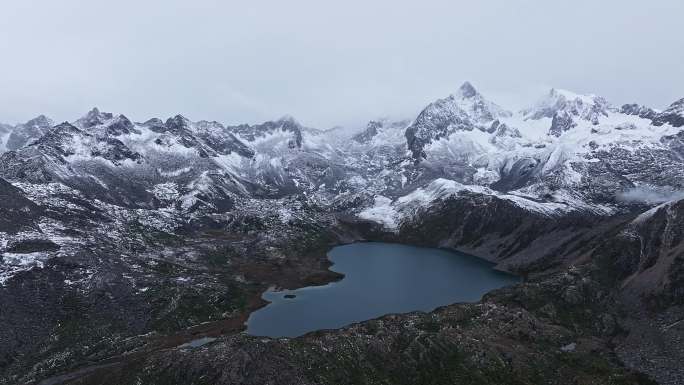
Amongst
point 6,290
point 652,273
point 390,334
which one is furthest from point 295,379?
point 652,273

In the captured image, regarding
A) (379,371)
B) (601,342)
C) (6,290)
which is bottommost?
(601,342)

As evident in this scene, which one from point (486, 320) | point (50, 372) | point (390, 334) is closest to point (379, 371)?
point (390, 334)

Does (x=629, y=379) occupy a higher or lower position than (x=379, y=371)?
lower

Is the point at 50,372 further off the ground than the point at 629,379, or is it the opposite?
the point at 50,372

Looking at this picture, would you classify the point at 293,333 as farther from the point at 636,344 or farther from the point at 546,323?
the point at 636,344

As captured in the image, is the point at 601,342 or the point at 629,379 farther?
the point at 601,342

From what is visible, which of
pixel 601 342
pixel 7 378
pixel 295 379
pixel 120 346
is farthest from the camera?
pixel 120 346

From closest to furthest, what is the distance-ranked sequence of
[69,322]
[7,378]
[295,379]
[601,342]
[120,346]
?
[295,379] < [7,378] < [601,342] < [120,346] < [69,322]

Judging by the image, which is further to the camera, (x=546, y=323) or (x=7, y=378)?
(x=546, y=323)

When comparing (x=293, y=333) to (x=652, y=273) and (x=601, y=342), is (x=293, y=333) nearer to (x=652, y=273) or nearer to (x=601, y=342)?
(x=601, y=342)
